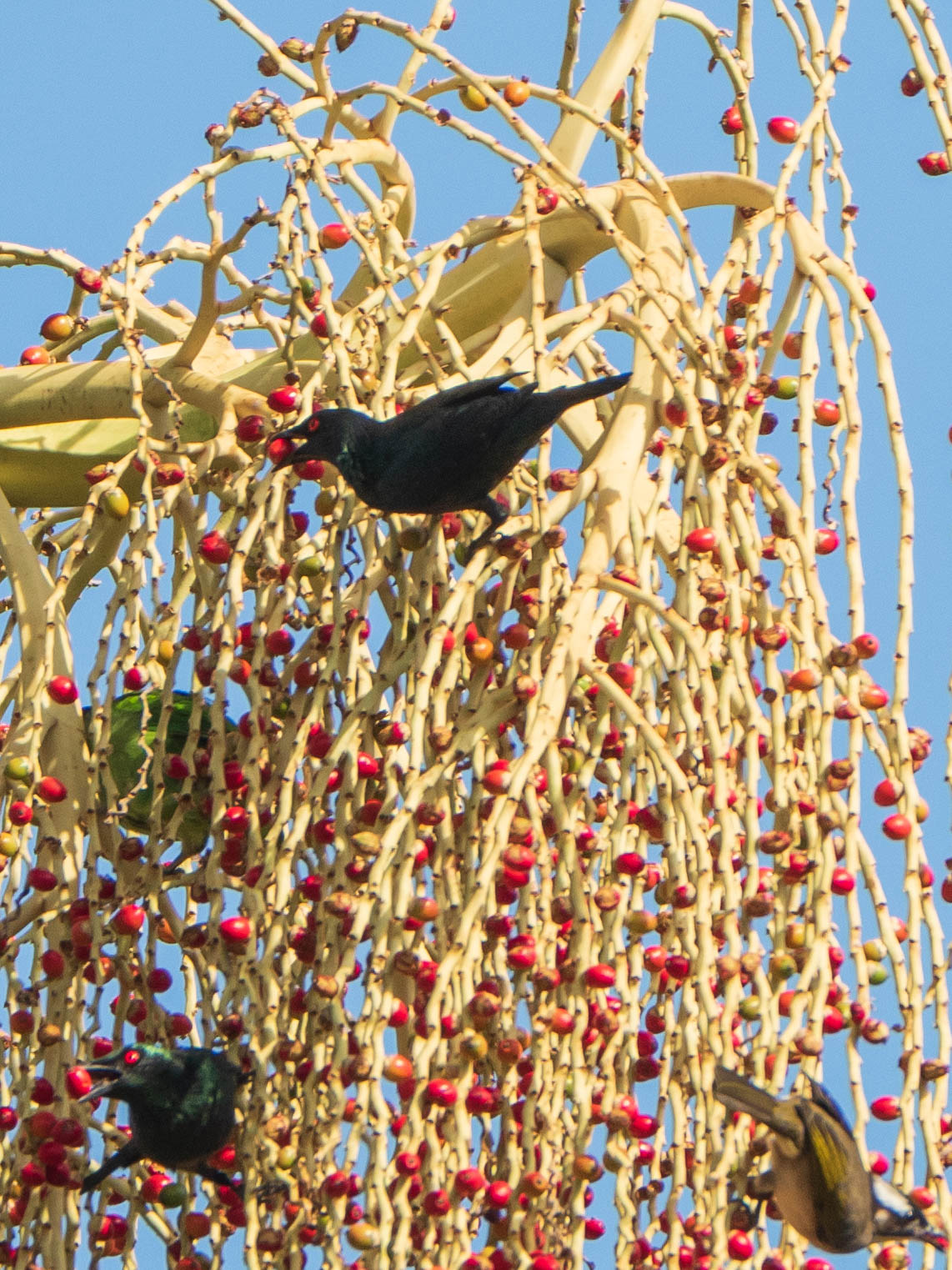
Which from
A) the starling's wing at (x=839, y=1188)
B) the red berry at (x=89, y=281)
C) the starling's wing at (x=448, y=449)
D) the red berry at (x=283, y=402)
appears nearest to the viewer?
the starling's wing at (x=839, y=1188)

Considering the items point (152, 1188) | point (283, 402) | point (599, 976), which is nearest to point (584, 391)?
point (283, 402)

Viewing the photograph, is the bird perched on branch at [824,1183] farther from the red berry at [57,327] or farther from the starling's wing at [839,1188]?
the red berry at [57,327]

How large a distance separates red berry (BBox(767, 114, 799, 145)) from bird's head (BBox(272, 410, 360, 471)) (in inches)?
28.8

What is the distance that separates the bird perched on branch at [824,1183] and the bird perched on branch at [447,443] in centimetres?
69

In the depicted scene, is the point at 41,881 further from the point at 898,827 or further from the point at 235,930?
the point at 898,827

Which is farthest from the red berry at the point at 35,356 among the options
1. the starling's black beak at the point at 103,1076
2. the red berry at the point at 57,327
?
the starling's black beak at the point at 103,1076

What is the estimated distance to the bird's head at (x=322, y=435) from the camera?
2.25 m

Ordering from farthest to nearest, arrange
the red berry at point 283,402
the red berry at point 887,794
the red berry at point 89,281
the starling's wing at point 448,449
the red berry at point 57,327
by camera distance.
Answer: the red berry at point 57,327 < the red berry at point 89,281 < the red berry at point 283,402 < the starling's wing at point 448,449 < the red berry at point 887,794

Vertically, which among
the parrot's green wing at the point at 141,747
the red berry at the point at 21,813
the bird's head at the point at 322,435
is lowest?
the red berry at the point at 21,813

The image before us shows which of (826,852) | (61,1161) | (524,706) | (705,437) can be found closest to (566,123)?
(705,437)

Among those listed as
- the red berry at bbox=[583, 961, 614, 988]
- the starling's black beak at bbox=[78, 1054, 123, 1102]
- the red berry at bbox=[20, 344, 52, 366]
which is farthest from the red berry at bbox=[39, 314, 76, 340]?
the red berry at bbox=[583, 961, 614, 988]

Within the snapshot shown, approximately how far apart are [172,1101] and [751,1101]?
2.14 ft

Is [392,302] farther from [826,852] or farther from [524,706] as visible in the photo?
[826,852]

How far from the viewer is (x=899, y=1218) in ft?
6.26
